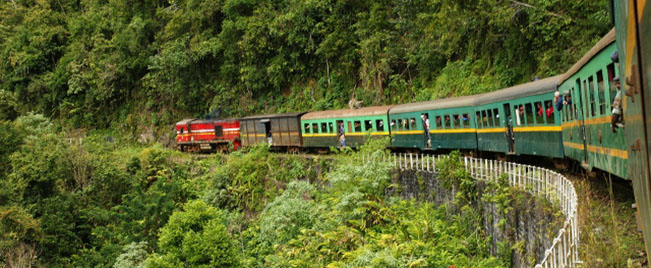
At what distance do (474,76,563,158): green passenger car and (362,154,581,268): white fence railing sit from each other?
82 centimetres

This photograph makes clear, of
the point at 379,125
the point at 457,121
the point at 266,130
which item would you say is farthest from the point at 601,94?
the point at 266,130

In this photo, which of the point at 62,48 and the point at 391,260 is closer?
the point at 391,260

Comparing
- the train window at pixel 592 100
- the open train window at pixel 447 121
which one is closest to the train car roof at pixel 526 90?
the open train window at pixel 447 121

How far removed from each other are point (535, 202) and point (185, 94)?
3982 centimetres

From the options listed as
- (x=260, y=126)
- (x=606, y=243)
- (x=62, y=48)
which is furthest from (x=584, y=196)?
(x=62, y=48)

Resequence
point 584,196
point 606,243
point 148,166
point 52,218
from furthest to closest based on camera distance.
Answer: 1. point 148,166
2. point 52,218
3. point 584,196
4. point 606,243

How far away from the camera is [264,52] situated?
43.2m

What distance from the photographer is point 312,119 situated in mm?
30500

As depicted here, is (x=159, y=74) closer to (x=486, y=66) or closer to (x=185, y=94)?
(x=185, y=94)

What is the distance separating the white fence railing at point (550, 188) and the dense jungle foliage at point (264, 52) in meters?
6.86

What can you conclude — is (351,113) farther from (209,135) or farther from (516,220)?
(209,135)

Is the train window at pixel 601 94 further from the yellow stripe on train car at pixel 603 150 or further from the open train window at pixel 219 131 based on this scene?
the open train window at pixel 219 131

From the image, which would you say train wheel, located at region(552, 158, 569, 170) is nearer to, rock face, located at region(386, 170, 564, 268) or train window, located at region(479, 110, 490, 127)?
rock face, located at region(386, 170, 564, 268)

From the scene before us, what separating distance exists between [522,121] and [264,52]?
28.3 metres
